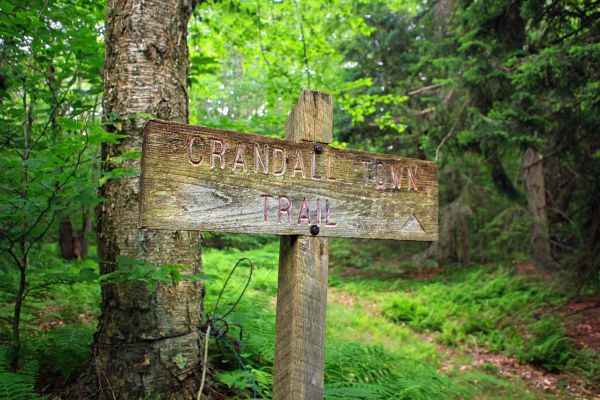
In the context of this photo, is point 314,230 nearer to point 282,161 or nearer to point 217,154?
point 282,161

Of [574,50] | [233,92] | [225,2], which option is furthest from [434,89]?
[233,92]


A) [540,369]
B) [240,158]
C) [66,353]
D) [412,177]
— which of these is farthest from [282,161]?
[540,369]

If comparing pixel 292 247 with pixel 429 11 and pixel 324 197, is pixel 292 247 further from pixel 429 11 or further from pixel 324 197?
pixel 429 11

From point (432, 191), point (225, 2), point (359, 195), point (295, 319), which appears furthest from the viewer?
point (225, 2)

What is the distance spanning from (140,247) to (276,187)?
1.23 meters

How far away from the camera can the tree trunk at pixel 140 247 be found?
2348mm

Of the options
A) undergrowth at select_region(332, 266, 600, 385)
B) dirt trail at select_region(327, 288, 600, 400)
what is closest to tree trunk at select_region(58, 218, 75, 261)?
undergrowth at select_region(332, 266, 600, 385)

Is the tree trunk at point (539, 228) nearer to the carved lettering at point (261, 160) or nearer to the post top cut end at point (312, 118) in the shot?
the post top cut end at point (312, 118)

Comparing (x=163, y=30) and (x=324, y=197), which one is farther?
(x=163, y=30)

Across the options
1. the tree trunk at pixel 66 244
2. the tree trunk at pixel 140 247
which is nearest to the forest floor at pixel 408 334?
the tree trunk at pixel 140 247

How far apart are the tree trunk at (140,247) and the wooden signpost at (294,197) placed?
100 cm

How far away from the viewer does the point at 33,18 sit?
2639 mm

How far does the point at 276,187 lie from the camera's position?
62.7 inches

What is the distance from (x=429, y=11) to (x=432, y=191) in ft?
32.8
